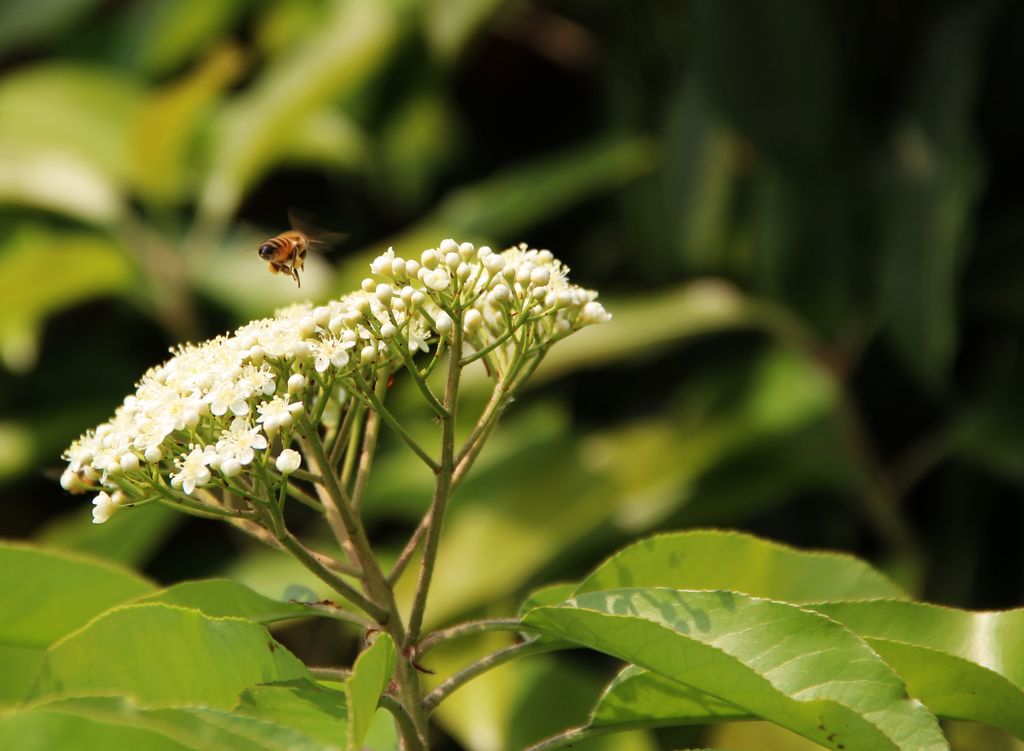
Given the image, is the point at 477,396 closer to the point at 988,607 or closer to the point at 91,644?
the point at 988,607

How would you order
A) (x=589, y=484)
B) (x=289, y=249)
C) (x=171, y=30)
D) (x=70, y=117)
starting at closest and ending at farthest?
(x=289, y=249) < (x=589, y=484) < (x=70, y=117) < (x=171, y=30)

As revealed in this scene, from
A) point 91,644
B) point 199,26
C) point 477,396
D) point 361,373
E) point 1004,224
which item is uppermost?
point 199,26

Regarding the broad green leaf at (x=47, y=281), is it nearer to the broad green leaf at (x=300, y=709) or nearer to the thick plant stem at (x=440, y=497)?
the thick plant stem at (x=440, y=497)

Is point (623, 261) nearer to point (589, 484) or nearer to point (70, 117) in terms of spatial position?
point (589, 484)

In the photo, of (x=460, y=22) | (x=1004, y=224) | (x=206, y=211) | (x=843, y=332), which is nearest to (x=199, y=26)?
(x=206, y=211)

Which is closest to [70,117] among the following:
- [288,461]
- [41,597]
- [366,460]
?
[41,597]

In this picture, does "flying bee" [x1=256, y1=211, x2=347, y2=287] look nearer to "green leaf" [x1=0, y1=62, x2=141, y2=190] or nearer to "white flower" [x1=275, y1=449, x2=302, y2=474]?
"white flower" [x1=275, y1=449, x2=302, y2=474]

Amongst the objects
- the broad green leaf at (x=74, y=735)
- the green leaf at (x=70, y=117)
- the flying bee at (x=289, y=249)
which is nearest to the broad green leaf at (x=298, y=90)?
the green leaf at (x=70, y=117)
